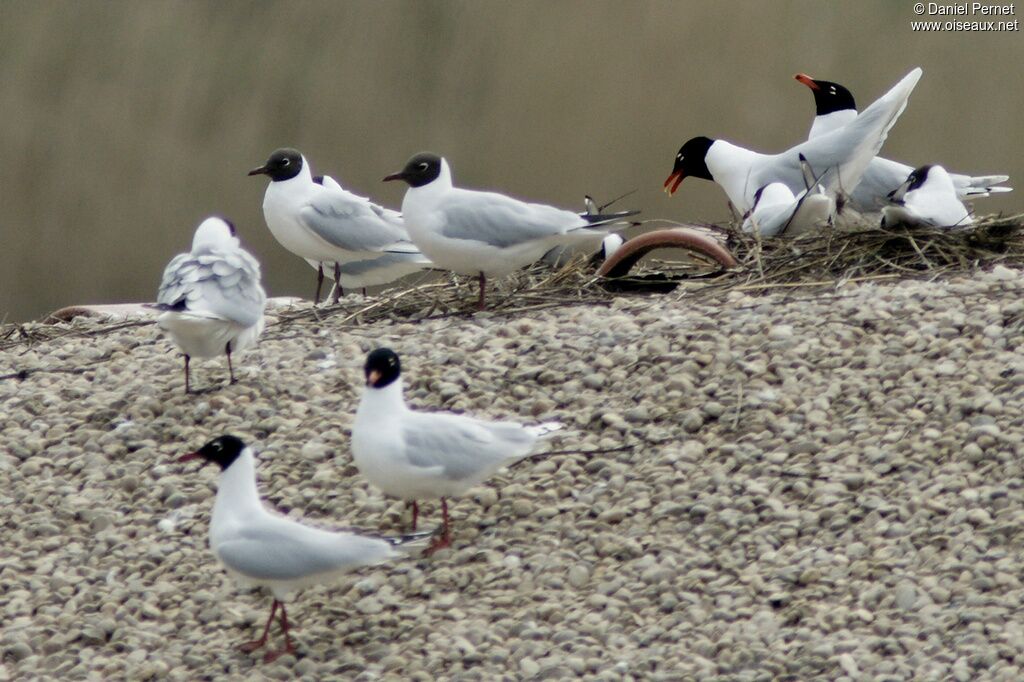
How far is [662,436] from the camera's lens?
14.3ft

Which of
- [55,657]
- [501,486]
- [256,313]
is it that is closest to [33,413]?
[256,313]

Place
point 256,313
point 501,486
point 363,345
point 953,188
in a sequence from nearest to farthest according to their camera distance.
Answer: point 501,486 → point 256,313 → point 363,345 → point 953,188

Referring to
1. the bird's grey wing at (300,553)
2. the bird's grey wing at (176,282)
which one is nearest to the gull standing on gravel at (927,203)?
the bird's grey wing at (176,282)

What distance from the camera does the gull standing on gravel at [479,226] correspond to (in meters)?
5.36

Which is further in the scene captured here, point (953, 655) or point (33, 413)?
point (33, 413)

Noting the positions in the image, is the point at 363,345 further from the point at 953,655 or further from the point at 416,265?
the point at 953,655

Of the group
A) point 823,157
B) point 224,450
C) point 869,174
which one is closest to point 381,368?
point 224,450

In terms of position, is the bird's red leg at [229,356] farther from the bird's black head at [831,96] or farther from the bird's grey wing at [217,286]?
the bird's black head at [831,96]

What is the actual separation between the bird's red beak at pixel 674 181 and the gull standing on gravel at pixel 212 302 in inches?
121

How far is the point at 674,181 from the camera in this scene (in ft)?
25.0

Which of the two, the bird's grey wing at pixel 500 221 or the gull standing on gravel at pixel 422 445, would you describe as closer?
the gull standing on gravel at pixel 422 445

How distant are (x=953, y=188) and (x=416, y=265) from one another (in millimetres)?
2164

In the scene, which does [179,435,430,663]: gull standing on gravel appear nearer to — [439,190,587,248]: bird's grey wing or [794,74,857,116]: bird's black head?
[439,190,587,248]: bird's grey wing


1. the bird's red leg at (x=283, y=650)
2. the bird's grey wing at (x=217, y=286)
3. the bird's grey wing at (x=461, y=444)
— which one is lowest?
the bird's red leg at (x=283, y=650)
